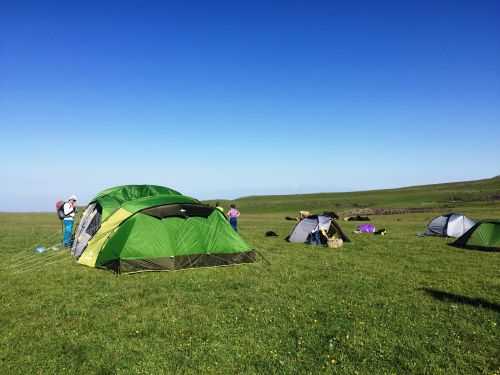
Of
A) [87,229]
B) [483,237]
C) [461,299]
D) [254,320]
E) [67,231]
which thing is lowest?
[461,299]

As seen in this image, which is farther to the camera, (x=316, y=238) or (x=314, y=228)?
(x=314, y=228)

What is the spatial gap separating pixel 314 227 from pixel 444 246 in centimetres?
757

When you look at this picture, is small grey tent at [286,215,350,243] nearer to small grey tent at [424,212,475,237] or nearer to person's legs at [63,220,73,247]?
small grey tent at [424,212,475,237]

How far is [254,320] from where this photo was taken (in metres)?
9.51

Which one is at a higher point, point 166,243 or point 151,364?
point 166,243

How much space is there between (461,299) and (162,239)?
10419 mm

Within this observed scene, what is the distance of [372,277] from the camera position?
14.3 metres

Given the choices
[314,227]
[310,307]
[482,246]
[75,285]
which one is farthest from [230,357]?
[482,246]

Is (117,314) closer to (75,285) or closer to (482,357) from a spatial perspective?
(75,285)

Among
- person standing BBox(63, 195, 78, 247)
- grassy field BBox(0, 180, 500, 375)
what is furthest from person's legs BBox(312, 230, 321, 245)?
person standing BBox(63, 195, 78, 247)

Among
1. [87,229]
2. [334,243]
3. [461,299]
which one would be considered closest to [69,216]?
[87,229]

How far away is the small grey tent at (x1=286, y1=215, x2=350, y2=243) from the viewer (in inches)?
938

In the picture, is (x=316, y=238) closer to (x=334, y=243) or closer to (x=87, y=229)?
(x=334, y=243)

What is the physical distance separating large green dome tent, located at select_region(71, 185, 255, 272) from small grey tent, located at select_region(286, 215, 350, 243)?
7834 mm
